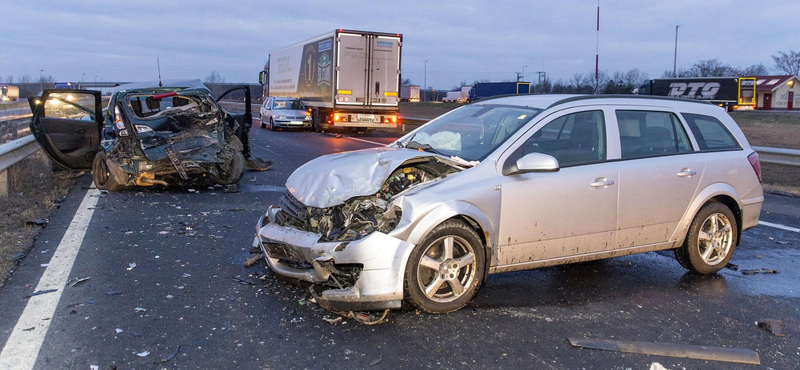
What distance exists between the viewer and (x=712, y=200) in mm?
5875

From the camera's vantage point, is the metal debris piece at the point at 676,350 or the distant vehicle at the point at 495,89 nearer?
the metal debris piece at the point at 676,350

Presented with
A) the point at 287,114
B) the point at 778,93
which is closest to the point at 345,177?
the point at 287,114

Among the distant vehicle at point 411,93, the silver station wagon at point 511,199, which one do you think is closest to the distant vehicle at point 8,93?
the distant vehicle at point 411,93

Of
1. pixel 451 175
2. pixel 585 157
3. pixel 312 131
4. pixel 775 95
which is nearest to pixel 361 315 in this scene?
pixel 451 175

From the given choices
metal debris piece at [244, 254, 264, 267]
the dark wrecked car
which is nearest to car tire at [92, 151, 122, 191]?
the dark wrecked car

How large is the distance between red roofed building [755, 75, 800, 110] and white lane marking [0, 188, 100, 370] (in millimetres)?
75543

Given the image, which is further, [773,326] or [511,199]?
[511,199]

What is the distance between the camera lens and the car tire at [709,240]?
5742mm

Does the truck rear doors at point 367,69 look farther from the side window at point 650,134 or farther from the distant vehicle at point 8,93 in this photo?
the distant vehicle at point 8,93

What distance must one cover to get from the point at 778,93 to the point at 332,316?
80009 millimetres

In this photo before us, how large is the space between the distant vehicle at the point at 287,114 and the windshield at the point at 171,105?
1559 centimetres

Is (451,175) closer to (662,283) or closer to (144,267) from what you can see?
(662,283)

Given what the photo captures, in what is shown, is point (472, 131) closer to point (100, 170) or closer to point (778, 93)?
point (100, 170)

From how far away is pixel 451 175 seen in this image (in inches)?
186
